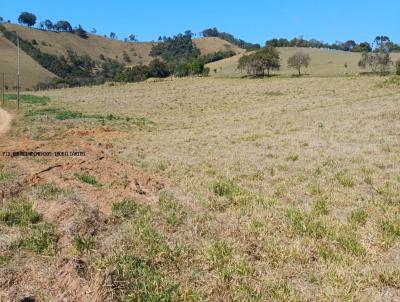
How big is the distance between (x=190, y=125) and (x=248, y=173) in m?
18.7

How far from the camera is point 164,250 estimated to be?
746cm

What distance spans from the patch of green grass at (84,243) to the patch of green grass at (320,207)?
5069mm

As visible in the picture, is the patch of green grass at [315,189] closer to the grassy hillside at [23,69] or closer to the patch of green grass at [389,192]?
the patch of green grass at [389,192]

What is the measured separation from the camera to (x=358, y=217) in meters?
8.98

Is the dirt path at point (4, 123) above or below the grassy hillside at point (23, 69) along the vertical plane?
below

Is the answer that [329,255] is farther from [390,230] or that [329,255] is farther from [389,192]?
[389,192]

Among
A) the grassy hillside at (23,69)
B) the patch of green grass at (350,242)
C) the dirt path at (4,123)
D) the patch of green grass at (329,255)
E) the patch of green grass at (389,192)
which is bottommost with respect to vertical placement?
the dirt path at (4,123)

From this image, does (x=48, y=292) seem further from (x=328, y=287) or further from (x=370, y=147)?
(x=370, y=147)

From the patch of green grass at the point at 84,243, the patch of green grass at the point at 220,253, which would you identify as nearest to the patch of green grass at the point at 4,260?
the patch of green grass at the point at 84,243

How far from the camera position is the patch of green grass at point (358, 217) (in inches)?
348

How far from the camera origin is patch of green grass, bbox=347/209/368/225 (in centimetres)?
883

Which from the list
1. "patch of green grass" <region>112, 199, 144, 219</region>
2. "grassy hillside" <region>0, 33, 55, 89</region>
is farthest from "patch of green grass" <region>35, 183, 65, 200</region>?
"grassy hillside" <region>0, 33, 55, 89</region>

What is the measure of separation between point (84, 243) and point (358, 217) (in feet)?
19.3

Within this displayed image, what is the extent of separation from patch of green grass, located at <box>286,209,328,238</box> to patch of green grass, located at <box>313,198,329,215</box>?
45 cm
